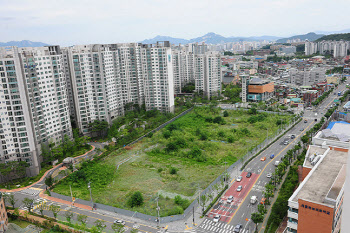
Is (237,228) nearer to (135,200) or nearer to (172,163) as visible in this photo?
(135,200)

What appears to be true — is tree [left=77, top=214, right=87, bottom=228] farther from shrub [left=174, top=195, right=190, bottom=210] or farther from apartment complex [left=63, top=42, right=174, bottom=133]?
apartment complex [left=63, top=42, right=174, bottom=133]

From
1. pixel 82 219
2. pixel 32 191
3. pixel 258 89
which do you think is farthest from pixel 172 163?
pixel 258 89

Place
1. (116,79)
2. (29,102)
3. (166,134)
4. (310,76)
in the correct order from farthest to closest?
(310,76)
(116,79)
(166,134)
(29,102)

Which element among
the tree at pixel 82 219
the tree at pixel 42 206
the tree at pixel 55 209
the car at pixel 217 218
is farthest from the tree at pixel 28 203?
the car at pixel 217 218

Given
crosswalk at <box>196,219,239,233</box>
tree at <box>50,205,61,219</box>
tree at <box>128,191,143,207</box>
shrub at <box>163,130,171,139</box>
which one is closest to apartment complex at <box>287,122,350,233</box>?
crosswalk at <box>196,219,239,233</box>

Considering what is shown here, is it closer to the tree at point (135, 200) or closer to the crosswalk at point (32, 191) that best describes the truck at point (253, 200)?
the tree at point (135, 200)

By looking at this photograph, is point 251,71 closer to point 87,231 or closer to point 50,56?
point 50,56

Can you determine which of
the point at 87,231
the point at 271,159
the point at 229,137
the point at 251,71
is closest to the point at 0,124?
the point at 87,231
